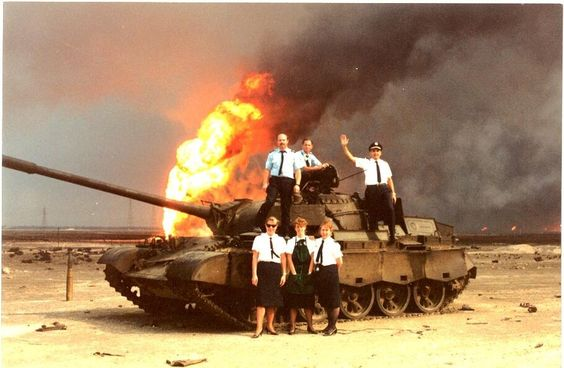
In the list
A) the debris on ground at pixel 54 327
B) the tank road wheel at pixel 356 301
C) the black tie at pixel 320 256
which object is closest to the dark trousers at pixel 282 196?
the black tie at pixel 320 256

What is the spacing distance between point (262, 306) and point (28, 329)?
451 cm

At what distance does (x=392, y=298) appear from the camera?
16.4 meters

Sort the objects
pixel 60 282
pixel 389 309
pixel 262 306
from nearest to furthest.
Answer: pixel 262 306, pixel 389 309, pixel 60 282

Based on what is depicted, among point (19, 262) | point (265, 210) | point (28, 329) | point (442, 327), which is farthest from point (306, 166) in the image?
point (19, 262)

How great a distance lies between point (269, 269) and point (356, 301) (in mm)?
3384

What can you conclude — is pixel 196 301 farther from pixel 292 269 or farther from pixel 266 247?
pixel 292 269

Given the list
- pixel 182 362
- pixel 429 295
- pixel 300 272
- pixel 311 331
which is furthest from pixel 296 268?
pixel 429 295

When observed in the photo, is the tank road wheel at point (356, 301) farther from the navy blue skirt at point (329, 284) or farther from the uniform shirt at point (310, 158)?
the uniform shirt at point (310, 158)

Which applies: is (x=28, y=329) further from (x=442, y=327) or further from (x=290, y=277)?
(x=442, y=327)

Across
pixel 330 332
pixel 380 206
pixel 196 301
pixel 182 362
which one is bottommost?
pixel 182 362

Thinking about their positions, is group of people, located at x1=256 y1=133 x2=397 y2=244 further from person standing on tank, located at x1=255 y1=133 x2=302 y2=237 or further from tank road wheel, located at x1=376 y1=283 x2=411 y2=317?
tank road wheel, located at x1=376 y1=283 x2=411 y2=317

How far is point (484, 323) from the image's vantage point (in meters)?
14.8

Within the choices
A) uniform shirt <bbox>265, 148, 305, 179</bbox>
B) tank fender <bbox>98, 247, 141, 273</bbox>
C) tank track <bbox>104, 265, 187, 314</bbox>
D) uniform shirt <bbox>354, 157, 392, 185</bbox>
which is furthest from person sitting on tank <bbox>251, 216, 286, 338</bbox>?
tank track <bbox>104, 265, 187, 314</bbox>

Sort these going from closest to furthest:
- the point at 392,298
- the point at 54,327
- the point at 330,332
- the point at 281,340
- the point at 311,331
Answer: the point at 281,340 → the point at 330,332 → the point at 311,331 → the point at 54,327 → the point at 392,298
